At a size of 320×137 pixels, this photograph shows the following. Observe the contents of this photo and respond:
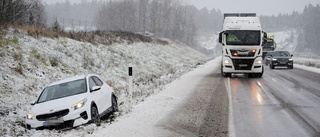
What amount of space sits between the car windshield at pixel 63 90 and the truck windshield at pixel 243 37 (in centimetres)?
1237

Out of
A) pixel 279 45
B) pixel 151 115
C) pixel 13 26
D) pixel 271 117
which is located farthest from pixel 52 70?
pixel 279 45

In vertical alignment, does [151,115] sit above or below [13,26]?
below

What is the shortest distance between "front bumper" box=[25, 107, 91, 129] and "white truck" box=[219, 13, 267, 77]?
13.5 meters

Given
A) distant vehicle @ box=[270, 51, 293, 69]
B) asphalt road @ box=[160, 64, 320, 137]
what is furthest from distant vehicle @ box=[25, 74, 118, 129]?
distant vehicle @ box=[270, 51, 293, 69]

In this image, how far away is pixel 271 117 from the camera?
29.4 feet

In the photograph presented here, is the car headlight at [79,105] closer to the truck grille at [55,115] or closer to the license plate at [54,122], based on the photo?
the truck grille at [55,115]

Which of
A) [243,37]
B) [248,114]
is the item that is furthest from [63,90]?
[243,37]

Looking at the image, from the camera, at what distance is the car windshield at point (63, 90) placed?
9.99 m

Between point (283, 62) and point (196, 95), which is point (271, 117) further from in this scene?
point (283, 62)

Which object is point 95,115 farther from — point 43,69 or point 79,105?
point 43,69

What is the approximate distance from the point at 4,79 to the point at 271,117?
9.31 meters

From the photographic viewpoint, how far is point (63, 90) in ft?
33.6

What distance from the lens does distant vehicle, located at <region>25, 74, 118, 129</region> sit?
8750mm

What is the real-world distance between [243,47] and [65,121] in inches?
556
